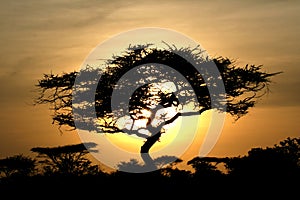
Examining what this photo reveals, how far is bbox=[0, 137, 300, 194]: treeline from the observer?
49.1 metres

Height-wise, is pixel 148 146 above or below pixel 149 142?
below

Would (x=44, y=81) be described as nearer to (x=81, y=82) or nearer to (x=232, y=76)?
(x=81, y=82)

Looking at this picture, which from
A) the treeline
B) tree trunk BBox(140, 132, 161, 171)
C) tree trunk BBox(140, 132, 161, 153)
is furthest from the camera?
tree trunk BBox(140, 132, 161, 153)

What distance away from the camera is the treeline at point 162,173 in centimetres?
4912

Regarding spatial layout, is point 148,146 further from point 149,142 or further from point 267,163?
point 267,163

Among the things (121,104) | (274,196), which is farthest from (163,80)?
(274,196)

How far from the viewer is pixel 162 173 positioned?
58344mm

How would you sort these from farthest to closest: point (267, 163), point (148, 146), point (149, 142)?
point (149, 142) → point (148, 146) → point (267, 163)

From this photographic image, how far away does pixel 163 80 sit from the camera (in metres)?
63.9

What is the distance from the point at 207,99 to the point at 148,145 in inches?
240

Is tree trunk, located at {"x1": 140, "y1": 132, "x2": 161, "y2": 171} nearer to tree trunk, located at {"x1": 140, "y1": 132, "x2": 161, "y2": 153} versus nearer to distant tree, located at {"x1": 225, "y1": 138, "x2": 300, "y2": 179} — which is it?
tree trunk, located at {"x1": 140, "y1": 132, "x2": 161, "y2": 153}

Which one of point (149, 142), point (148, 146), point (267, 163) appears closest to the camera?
point (267, 163)

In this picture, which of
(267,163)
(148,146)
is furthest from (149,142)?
(267,163)

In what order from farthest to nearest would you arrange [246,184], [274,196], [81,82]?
[81,82] → [246,184] → [274,196]
